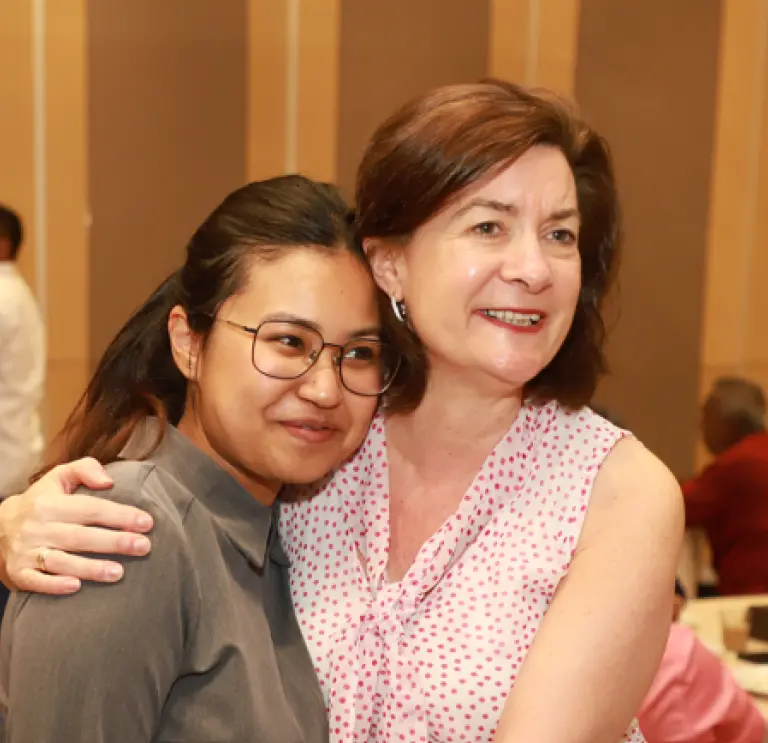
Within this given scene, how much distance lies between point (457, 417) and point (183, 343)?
1.46 feet

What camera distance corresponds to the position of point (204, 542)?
4.70ft

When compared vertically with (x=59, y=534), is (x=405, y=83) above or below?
above

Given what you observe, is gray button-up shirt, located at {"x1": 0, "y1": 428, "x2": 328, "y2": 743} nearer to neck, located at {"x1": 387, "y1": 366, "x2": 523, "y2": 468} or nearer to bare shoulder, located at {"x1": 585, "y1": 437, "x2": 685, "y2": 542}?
neck, located at {"x1": 387, "y1": 366, "x2": 523, "y2": 468}

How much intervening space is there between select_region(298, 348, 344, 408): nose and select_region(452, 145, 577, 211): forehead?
0.28m

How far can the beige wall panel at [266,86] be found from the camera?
5.45 m

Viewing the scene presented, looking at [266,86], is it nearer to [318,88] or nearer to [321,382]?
[318,88]

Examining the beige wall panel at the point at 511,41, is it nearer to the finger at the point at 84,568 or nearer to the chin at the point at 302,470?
the chin at the point at 302,470

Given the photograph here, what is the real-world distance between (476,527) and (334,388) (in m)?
0.31

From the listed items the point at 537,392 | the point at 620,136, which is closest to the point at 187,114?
the point at 620,136

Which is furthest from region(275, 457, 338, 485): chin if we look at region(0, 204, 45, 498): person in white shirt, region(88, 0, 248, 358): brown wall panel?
region(88, 0, 248, 358): brown wall panel

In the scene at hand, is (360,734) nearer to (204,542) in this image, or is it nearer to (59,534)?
(204,542)

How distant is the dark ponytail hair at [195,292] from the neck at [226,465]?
0.12ft

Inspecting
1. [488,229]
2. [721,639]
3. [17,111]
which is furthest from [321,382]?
[17,111]

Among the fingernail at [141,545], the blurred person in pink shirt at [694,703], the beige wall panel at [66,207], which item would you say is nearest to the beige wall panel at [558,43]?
the beige wall panel at [66,207]
